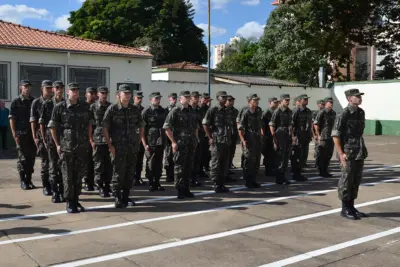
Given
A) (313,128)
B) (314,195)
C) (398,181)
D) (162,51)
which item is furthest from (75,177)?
(162,51)

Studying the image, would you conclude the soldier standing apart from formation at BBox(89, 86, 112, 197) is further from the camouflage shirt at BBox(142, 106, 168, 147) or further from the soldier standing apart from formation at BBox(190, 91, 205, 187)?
the soldier standing apart from formation at BBox(190, 91, 205, 187)

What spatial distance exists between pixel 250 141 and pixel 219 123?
760mm

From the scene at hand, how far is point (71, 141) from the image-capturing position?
671 centimetres

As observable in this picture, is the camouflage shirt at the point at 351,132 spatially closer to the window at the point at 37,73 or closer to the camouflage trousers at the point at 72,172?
the camouflage trousers at the point at 72,172

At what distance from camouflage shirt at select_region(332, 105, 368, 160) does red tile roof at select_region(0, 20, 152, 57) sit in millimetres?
13059

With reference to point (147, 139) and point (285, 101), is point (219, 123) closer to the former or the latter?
point (147, 139)

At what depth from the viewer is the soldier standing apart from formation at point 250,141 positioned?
8.79 meters

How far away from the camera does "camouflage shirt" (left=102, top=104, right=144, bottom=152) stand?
697cm

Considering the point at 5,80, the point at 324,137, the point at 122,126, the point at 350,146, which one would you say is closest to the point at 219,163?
the point at 122,126

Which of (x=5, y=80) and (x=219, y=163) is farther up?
(x=5, y=80)

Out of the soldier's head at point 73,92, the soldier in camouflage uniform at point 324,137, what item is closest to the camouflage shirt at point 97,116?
the soldier's head at point 73,92

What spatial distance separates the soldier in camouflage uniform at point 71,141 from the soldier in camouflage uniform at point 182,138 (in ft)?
4.96

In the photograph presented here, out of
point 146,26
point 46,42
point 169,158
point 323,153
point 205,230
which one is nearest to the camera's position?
point 205,230

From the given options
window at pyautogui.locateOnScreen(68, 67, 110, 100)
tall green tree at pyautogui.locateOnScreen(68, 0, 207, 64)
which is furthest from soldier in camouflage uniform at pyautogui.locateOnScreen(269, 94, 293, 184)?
tall green tree at pyautogui.locateOnScreen(68, 0, 207, 64)
